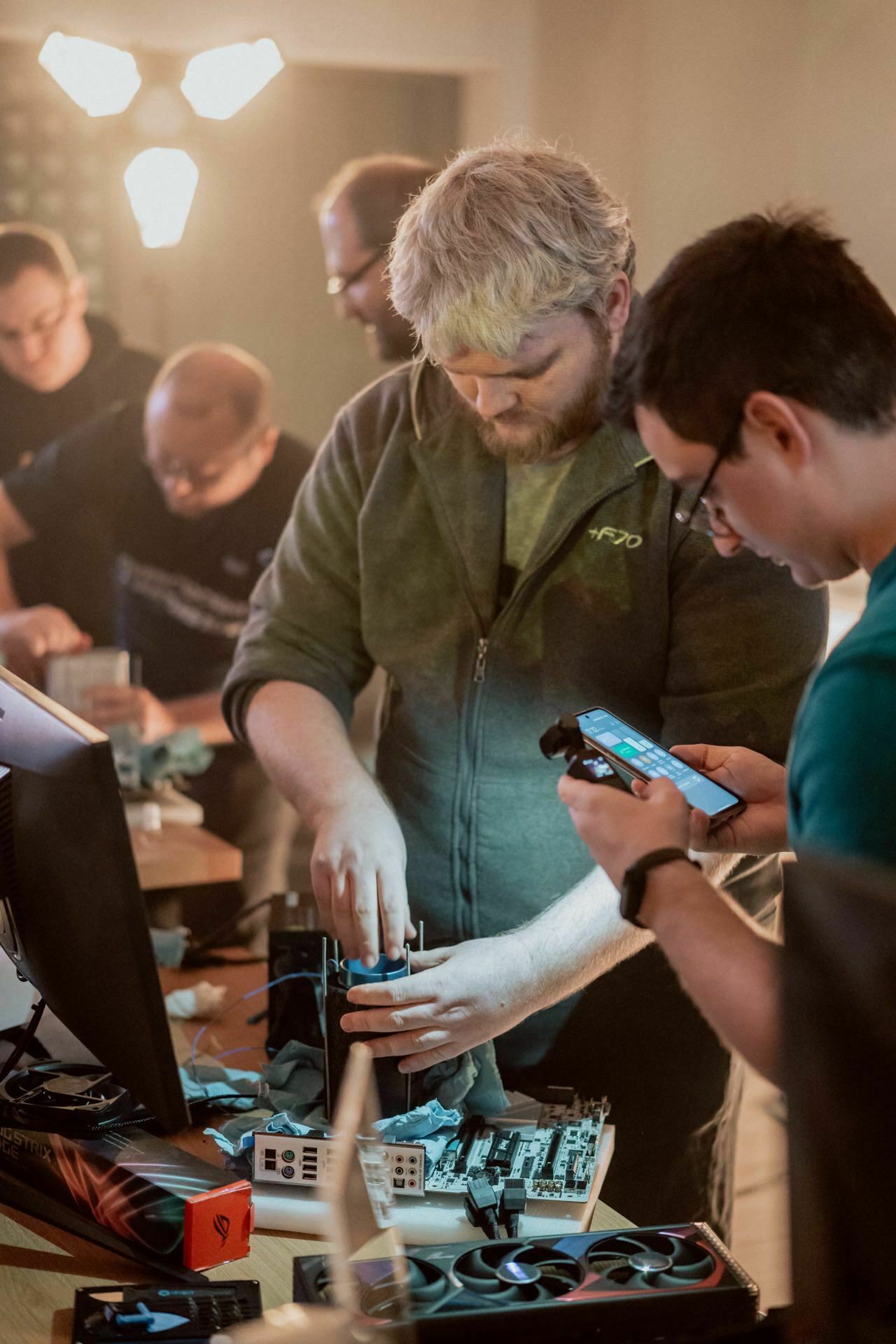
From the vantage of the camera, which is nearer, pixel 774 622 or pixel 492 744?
pixel 774 622

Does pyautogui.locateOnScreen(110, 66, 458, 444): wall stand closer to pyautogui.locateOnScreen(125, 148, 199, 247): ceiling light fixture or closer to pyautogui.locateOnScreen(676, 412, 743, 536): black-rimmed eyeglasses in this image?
pyautogui.locateOnScreen(125, 148, 199, 247): ceiling light fixture

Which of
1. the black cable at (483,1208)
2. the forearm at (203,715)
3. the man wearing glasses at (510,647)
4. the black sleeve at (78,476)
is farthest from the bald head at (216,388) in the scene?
the black cable at (483,1208)

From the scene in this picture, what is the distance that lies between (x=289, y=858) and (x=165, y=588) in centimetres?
74

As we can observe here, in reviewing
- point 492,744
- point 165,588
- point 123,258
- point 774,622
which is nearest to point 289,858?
point 165,588

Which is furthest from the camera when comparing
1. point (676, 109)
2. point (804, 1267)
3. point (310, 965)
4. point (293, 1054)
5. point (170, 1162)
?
point (676, 109)

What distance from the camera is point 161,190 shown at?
121 inches

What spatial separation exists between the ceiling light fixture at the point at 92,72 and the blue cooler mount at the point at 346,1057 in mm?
2468

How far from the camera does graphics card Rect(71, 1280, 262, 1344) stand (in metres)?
0.91

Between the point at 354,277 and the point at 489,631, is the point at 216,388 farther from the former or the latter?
the point at 489,631

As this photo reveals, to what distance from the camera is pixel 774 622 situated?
1378 millimetres

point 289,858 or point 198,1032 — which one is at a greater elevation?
point 198,1032

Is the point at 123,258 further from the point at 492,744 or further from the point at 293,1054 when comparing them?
the point at 293,1054

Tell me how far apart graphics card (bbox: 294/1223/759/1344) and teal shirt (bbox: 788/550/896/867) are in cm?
36

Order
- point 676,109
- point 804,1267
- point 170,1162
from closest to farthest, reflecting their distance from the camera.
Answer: point 804,1267 < point 170,1162 < point 676,109
